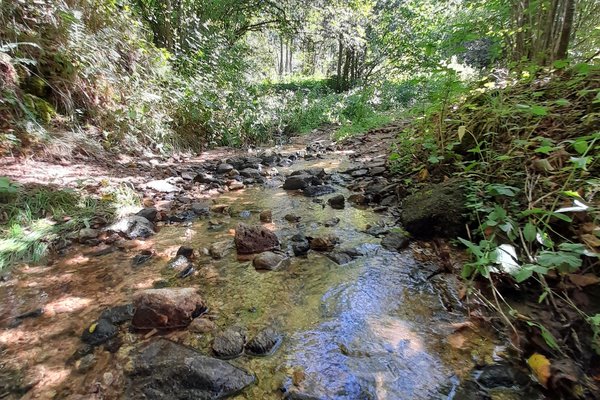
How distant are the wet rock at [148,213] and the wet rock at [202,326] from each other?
1874 mm

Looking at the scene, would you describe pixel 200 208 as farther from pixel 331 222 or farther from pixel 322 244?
pixel 322 244

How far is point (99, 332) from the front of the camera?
6.11ft

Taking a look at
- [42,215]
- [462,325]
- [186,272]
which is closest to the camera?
[462,325]

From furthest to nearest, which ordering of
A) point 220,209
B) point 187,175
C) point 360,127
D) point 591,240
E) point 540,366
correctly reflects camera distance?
point 360,127 < point 187,175 < point 220,209 < point 591,240 < point 540,366

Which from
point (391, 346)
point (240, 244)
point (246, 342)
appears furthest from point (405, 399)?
point (240, 244)

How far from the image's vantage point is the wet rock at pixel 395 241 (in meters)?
2.81

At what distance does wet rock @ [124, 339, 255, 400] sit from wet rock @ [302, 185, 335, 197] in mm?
2971

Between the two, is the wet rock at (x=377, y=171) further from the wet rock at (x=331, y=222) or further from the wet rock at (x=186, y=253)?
the wet rock at (x=186, y=253)

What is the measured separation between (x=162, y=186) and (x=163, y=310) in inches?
112

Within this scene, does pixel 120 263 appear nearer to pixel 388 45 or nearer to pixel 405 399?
pixel 405 399

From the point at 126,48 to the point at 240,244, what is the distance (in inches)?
186

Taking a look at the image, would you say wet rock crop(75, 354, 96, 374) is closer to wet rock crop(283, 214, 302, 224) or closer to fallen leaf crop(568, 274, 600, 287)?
wet rock crop(283, 214, 302, 224)

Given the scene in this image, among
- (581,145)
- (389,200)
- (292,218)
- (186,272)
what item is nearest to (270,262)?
(186,272)

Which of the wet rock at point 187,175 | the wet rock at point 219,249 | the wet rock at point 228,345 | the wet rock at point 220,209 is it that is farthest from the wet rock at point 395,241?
the wet rock at point 187,175
